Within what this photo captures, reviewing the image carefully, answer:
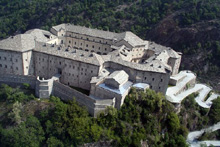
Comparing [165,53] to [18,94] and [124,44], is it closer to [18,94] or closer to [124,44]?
[124,44]

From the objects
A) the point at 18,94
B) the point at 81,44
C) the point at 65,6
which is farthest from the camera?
the point at 65,6

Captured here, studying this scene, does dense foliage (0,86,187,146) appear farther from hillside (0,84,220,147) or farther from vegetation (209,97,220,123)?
vegetation (209,97,220,123)

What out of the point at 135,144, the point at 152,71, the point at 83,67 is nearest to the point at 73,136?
the point at 135,144

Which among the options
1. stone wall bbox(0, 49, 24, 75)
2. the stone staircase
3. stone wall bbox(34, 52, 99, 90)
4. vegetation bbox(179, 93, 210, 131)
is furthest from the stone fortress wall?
vegetation bbox(179, 93, 210, 131)

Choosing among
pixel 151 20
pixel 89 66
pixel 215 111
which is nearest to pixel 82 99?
pixel 89 66

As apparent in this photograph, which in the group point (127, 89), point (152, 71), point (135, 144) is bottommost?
point (135, 144)

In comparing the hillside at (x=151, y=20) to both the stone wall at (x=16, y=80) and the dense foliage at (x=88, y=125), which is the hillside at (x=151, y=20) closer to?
the dense foliage at (x=88, y=125)

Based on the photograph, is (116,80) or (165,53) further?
(165,53)

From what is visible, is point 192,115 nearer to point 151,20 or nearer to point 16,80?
point 16,80

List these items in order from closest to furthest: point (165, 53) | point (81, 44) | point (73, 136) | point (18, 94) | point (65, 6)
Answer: point (73, 136) < point (18, 94) < point (165, 53) < point (81, 44) < point (65, 6)

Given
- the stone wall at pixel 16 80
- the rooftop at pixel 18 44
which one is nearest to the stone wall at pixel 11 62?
the rooftop at pixel 18 44
